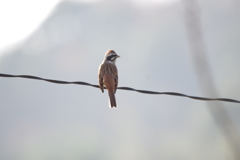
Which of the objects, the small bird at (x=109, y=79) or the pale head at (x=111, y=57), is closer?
the small bird at (x=109, y=79)

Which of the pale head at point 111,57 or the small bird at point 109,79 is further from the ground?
the pale head at point 111,57

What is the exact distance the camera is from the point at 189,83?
130375 mm

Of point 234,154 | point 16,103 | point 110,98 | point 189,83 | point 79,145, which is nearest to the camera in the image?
point 234,154

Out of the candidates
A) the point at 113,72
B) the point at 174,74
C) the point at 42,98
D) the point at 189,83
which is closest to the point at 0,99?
the point at 42,98

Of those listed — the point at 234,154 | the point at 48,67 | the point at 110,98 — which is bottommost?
the point at 234,154

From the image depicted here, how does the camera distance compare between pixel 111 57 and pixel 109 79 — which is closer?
pixel 109 79

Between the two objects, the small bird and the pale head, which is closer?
the small bird

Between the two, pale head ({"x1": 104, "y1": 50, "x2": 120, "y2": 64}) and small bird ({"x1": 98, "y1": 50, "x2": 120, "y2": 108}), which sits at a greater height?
pale head ({"x1": 104, "y1": 50, "x2": 120, "y2": 64})

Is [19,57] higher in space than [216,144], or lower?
higher

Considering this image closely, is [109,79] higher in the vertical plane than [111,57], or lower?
lower

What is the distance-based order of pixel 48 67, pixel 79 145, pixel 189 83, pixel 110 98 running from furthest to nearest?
pixel 48 67, pixel 79 145, pixel 189 83, pixel 110 98

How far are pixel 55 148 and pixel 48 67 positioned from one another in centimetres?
3645

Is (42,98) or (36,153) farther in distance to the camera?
(42,98)

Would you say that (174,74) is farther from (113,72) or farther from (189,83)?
(113,72)
